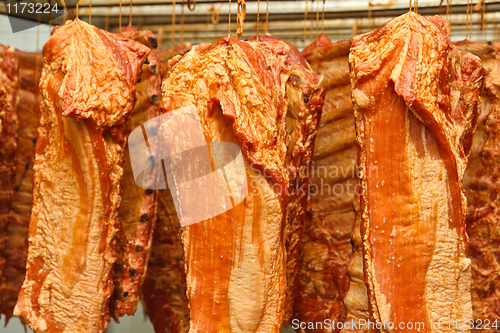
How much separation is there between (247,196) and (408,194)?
0.61 meters

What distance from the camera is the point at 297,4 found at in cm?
340

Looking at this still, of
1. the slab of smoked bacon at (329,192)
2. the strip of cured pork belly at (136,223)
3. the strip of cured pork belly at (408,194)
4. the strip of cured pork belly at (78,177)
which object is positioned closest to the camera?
the strip of cured pork belly at (408,194)

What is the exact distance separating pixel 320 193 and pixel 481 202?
0.77 meters

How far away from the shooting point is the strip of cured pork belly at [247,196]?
2039 mm

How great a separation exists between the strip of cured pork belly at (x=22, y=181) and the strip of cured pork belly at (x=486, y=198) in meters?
2.25

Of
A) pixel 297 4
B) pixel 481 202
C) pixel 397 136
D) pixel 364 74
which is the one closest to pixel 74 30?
pixel 364 74

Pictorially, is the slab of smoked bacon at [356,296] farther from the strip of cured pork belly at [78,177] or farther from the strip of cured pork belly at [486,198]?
the strip of cured pork belly at [78,177]

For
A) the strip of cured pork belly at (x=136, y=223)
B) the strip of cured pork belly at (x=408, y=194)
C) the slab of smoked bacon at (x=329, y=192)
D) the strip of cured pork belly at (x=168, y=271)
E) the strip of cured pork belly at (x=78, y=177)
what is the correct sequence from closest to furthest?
1. the strip of cured pork belly at (x=408, y=194)
2. the strip of cured pork belly at (x=78, y=177)
3. the strip of cured pork belly at (x=136, y=223)
4. the slab of smoked bacon at (x=329, y=192)
5. the strip of cured pork belly at (x=168, y=271)

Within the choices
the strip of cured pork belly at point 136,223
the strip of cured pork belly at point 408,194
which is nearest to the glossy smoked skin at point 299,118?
the strip of cured pork belly at point 408,194

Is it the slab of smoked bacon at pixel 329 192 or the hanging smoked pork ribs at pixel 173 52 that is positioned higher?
the hanging smoked pork ribs at pixel 173 52

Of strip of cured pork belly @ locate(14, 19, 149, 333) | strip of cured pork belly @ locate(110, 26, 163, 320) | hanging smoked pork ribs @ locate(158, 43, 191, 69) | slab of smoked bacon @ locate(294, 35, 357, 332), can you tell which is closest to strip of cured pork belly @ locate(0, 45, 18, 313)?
strip of cured pork belly @ locate(14, 19, 149, 333)

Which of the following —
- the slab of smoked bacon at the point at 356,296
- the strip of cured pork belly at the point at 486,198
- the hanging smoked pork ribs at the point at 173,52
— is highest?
the hanging smoked pork ribs at the point at 173,52

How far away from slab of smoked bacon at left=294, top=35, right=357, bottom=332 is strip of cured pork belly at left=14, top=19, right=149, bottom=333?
37.6 inches

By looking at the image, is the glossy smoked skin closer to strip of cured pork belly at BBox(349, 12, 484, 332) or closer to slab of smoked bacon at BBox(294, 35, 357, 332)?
strip of cured pork belly at BBox(349, 12, 484, 332)
